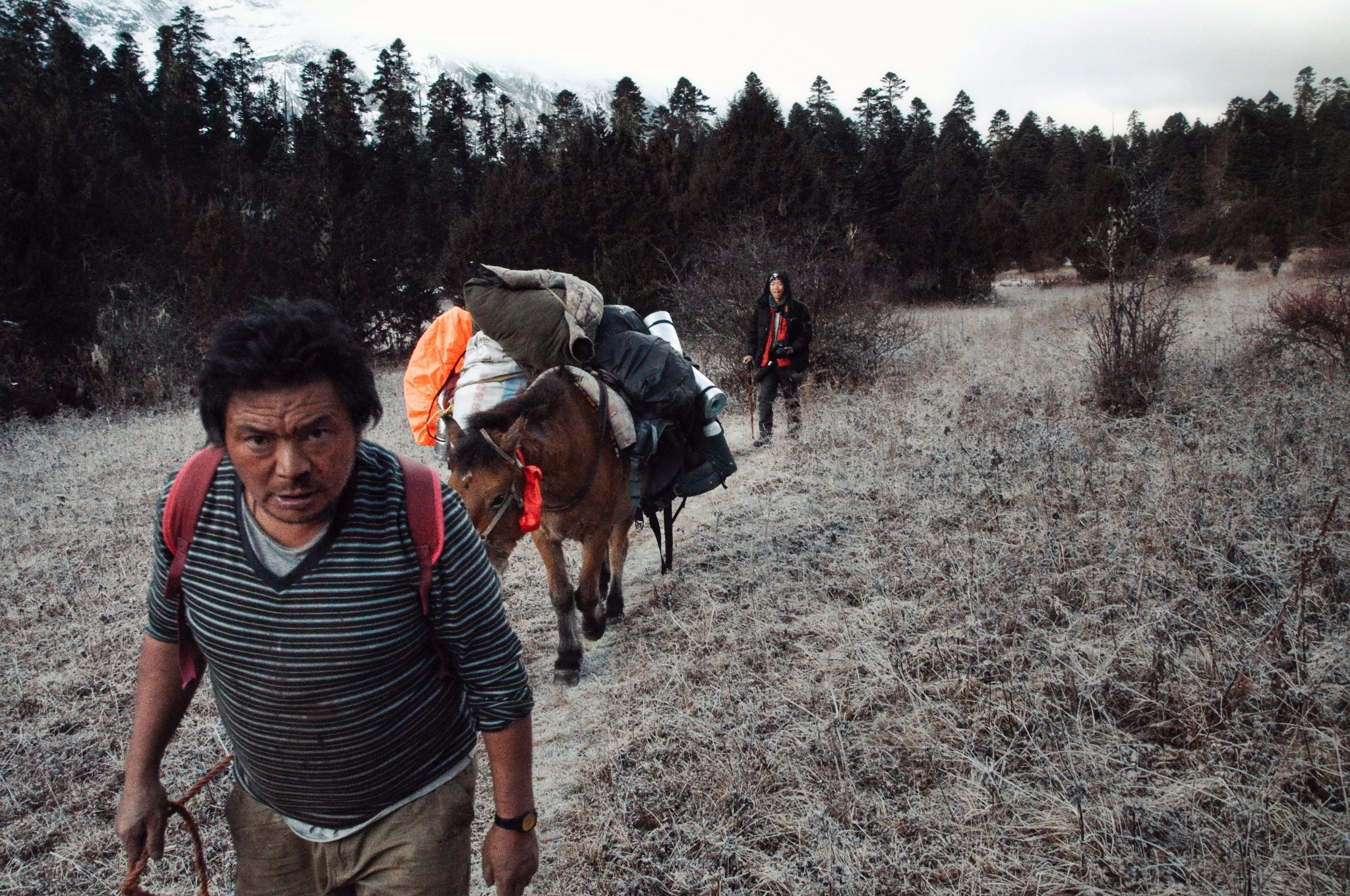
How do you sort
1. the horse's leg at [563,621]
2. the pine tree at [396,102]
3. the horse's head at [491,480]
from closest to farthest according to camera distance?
the horse's head at [491,480] → the horse's leg at [563,621] → the pine tree at [396,102]

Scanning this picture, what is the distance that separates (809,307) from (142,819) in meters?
10.9

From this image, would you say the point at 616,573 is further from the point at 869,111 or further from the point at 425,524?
the point at 869,111

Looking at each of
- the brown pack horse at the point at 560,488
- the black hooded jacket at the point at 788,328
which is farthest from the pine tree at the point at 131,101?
the brown pack horse at the point at 560,488

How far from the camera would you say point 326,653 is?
1407 millimetres

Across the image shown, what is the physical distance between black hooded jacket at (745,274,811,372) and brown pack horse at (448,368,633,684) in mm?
4520

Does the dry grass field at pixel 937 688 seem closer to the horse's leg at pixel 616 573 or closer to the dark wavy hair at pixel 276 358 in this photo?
the horse's leg at pixel 616 573

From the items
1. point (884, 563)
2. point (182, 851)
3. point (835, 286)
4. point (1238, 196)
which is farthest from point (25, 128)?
point (1238, 196)

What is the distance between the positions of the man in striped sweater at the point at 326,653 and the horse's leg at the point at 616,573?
10.4 ft

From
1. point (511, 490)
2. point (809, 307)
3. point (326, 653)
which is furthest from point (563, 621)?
point (809, 307)

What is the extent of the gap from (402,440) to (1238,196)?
37.1m

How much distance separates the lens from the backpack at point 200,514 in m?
1.42

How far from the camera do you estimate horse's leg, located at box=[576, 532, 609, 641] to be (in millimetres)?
4180

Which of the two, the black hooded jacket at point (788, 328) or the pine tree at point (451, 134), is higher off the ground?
the pine tree at point (451, 134)

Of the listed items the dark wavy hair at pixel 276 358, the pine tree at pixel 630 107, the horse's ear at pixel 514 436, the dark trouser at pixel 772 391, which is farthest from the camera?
the pine tree at pixel 630 107
